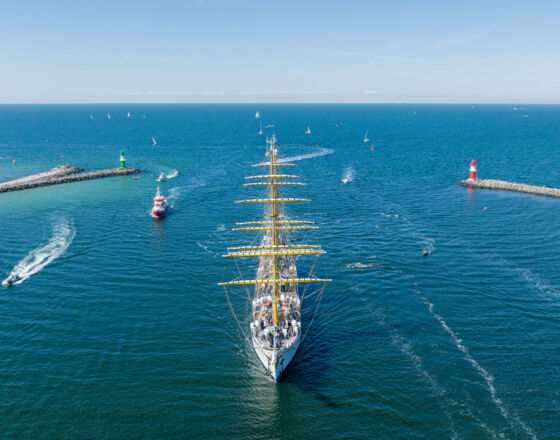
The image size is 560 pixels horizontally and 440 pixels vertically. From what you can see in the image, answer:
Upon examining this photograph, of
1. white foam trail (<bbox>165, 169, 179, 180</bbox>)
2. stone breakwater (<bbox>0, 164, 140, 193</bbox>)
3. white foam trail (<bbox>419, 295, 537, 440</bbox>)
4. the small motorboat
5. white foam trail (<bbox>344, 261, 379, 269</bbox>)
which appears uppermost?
stone breakwater (<bbox>0, 164, 140, 193</bbox>)

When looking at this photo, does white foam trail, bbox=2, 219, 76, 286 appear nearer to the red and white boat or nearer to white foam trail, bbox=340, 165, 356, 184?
the red and white boat

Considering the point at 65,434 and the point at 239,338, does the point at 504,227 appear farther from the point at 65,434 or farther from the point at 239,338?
the point at 65,434

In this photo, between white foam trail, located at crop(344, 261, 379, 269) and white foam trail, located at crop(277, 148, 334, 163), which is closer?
white foam trail, located at crop(344, 261, 379, 269)

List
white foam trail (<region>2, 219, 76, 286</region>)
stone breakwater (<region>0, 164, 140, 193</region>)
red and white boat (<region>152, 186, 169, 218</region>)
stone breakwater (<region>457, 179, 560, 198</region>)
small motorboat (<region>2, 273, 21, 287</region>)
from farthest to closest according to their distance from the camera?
stone breakwater (<region>0, 164, 140, 193</region>) < stone breakwater (<region>457, 179, 560, 198</region>) < red and white boat (<region>152, 186, 169, 218</region>) < white foam trail (<region>2, 219, 76, 286</region>) < small motorboat (<region>2, 273, 21, 287</region>)

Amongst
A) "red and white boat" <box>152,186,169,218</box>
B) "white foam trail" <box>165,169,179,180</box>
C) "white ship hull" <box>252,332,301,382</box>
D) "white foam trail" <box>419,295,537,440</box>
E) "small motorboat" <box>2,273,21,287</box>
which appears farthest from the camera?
"white foam trail" <box>165,169,179,180</box>

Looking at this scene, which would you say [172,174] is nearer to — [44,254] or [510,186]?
[44,254]

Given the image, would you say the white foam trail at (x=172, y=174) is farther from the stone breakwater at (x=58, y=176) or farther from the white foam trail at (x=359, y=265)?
the white foam trail at (x=359, y=265)

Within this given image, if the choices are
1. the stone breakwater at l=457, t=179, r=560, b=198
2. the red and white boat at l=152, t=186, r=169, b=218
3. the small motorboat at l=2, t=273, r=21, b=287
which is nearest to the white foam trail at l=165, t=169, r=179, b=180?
the red and white boat at l=152, t=186, r=169, b=218
